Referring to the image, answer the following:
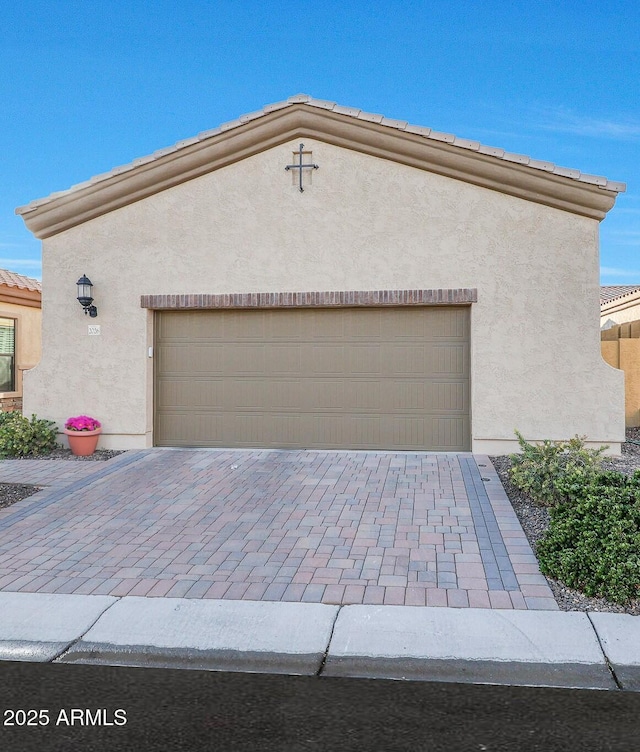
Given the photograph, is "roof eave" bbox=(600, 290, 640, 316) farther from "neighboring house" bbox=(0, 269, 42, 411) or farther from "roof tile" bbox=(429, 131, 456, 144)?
"neighboring house" bbox=(0, 269, 42, 411)

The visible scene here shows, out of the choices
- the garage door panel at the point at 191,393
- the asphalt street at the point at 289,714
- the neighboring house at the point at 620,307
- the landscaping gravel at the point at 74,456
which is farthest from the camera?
the neighboring house at the point at 620,307

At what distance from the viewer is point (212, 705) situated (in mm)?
3520

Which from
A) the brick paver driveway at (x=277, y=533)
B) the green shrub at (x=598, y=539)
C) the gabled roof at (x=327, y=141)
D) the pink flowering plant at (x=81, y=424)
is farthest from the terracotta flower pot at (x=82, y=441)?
the green shrub at (x=598, y=539)

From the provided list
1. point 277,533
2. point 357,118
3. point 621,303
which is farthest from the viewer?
point 621,303

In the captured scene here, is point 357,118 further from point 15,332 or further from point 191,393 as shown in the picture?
point 15,332

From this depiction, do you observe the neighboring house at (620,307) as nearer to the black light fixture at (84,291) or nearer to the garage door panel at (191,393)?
the garage door panel at (191,393)

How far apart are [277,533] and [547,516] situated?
295 cm

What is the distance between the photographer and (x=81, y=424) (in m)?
10.9

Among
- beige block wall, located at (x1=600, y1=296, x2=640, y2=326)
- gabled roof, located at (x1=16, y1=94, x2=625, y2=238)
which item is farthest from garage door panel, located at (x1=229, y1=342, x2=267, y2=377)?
beige block wall, located at (x1=600, y1=296, x2=640, y2=326)

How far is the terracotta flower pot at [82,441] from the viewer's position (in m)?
10.9

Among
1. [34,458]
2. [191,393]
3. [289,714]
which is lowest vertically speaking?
[289,714]

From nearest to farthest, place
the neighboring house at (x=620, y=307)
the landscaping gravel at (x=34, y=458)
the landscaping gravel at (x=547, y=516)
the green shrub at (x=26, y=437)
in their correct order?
the landscaping gravel at (x=547, y=516) < the landscaping gravel at (x=34, y=458) < the green shrub at (x=26, y=437) < the neighboring house at (x=620, y=307)

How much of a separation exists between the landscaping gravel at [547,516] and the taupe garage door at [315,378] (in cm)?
149

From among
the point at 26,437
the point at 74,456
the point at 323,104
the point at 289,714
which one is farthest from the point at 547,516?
the point at 26,437
